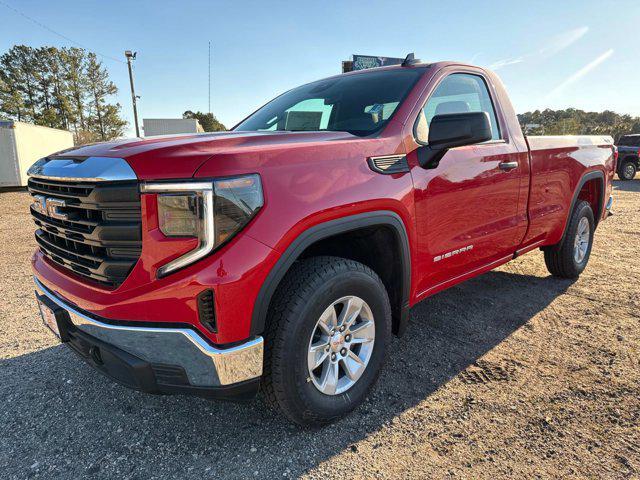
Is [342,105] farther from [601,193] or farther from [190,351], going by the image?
[601,193]

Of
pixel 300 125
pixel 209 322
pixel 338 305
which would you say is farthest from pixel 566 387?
pixel 300 125

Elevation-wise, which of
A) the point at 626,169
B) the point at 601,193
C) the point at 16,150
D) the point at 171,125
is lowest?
the point at 626,169

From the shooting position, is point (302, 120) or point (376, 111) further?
point (302, 120)

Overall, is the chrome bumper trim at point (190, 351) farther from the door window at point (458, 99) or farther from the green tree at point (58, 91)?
the green tree at point (58, 91)

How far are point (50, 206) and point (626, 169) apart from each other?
73.0ft

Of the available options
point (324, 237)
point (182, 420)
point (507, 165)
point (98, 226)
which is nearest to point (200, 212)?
point (98, 226)

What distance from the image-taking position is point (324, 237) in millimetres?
2033

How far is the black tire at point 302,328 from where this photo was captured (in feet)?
6.44

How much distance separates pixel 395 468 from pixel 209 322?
1134 millimetres

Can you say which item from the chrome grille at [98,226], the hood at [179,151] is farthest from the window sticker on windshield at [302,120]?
the chrome grille at [98,226]

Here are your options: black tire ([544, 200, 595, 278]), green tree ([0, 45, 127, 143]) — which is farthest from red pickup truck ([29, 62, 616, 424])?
green tree ([0, 45, 127, 143])

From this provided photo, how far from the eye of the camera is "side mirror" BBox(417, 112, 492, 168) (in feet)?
7.62

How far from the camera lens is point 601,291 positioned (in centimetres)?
438

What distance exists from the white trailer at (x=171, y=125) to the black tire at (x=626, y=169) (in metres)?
20.4
